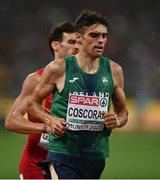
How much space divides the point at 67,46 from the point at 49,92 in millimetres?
1519

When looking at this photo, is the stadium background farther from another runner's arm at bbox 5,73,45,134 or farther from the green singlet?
the green singlet

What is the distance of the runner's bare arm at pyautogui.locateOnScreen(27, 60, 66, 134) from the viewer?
5.66 meters

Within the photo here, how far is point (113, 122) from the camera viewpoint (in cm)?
572

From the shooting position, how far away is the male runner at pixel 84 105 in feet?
19.0

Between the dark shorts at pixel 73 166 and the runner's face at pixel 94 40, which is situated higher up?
the runner's face at pixel 94 40

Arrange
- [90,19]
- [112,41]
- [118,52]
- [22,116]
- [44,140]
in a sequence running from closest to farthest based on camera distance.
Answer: [90,19] → [22,116] → [44,140] → [118,52] → [112,41]

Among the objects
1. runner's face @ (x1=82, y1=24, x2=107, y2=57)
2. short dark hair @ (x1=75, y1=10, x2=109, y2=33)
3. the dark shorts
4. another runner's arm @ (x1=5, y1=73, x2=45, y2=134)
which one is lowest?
the dark shorts

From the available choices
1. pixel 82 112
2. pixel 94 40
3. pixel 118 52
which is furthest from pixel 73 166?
pixel 118 52

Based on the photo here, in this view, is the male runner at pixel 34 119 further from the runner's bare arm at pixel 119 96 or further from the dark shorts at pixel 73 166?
the runner's bare arm at pixel 119 96

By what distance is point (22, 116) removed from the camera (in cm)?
657

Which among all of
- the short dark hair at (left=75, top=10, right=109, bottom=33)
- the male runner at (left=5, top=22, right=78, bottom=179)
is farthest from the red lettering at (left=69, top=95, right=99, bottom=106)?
the short dark hair at (left=75, top=10, right=109, bottom=33)

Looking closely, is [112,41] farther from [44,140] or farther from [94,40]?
[94,40]

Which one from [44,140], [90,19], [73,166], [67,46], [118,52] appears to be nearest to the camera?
[73,166]

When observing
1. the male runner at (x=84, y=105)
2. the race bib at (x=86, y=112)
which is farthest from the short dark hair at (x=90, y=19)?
the race bib at (x=86, y=112)
